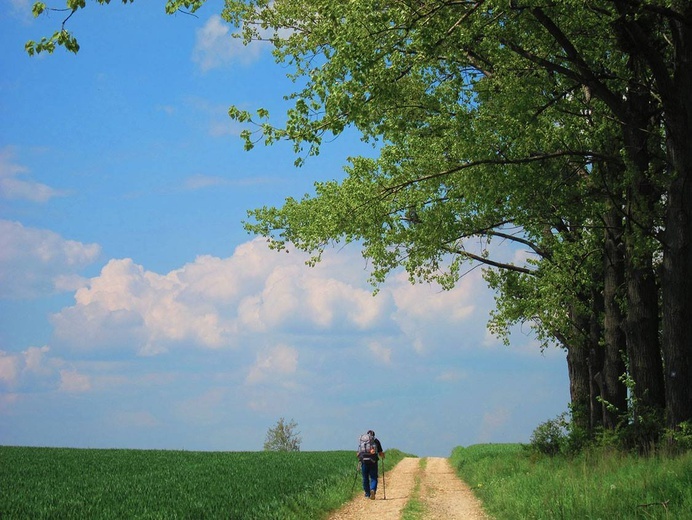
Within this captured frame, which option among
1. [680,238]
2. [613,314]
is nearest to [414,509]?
[680,238]

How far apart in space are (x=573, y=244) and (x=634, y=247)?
530cm

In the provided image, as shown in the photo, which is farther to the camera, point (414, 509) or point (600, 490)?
point (414, 509)

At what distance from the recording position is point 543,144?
65.0 feet

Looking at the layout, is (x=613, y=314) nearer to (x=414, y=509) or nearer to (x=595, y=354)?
(x=595, y=354)

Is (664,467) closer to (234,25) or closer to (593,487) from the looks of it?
(593,487)

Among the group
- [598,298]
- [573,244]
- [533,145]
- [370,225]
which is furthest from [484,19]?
Result: [598,298]

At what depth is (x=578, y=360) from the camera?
29.2m

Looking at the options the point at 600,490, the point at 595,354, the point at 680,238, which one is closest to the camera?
the point at 600,490

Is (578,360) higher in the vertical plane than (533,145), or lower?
lower

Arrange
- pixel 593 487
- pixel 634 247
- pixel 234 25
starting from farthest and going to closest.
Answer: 1. pixel 234 25
2. pixel 634 247
3. pixel 593 487

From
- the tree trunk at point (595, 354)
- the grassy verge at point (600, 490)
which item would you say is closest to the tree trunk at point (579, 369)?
the tree trunk at point (595, 354)

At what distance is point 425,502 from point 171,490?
6.96 m

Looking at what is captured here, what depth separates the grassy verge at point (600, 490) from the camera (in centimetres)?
1131

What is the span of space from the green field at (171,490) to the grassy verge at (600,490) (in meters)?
4.51
